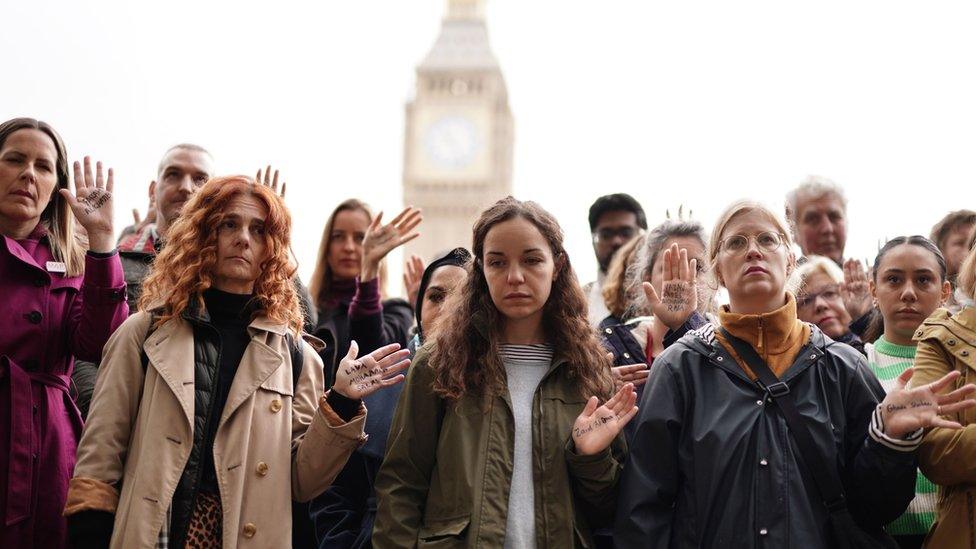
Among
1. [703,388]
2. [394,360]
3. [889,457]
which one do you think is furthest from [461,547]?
[889,457]

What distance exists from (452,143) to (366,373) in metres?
65.7

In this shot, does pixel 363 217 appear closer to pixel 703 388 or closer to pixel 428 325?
pixel 428 325

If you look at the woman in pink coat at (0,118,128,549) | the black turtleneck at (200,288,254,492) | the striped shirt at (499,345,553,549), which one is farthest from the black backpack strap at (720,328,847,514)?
the woman in pink coat at (0,118,128,549)

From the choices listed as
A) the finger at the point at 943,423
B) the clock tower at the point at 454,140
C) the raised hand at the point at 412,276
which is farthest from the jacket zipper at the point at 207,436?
the clock tower at the point at 454,140

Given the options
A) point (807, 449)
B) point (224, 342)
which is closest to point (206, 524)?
point (224, 342)

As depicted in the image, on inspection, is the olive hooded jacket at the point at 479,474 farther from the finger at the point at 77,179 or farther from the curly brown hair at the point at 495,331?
the finger at the point at 77,179

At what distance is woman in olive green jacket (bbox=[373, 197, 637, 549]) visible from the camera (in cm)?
294

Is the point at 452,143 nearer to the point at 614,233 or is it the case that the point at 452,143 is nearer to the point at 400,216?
the point at 614,233

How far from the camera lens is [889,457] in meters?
2.79

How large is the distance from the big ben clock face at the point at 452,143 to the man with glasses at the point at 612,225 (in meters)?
60.7

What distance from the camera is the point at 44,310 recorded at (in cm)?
335

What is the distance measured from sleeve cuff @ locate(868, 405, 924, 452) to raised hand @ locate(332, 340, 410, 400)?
1364 mm

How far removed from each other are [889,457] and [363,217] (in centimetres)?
310

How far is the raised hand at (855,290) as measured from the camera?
15.7 ft
